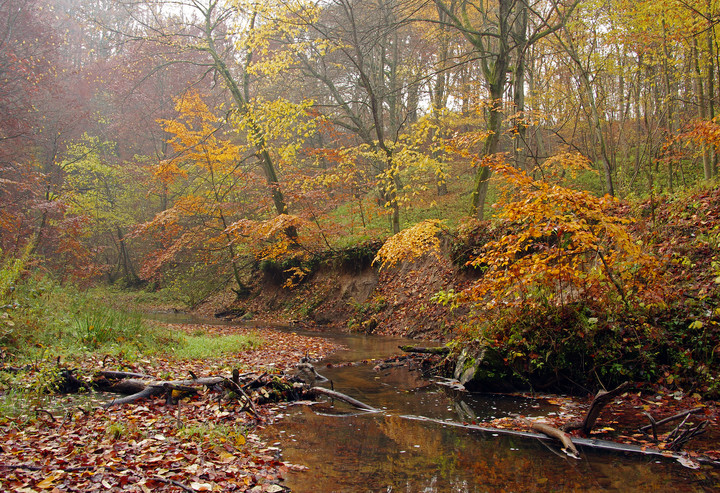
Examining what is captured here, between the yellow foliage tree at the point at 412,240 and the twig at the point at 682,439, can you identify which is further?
the yellow foliage tree at the point at 412,240

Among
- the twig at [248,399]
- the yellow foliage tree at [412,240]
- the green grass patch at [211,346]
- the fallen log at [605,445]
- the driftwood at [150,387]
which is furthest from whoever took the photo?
the yellow foliage tree at [412,240]

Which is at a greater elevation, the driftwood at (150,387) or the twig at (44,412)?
the twig at (44,412)

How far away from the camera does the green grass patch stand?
810 centimetres

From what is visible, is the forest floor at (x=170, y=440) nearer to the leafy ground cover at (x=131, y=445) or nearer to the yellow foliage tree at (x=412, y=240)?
the leafy ground cover at (x=131, y=445)

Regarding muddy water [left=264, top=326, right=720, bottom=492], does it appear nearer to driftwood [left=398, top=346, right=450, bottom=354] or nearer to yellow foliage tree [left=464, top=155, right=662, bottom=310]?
yellow foliage tree [left=464, top=155, right=662, bottom=310]

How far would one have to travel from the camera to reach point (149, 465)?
128 inches

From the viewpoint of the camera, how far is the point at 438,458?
387 centimetres

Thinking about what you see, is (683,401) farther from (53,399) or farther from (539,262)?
(53,399)

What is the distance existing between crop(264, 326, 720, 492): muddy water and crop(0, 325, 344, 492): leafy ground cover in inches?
13.7

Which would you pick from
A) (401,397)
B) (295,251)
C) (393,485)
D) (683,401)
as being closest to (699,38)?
(683,401)

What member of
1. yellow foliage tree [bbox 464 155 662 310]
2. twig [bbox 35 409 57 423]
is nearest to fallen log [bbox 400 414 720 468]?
yellow foliage tree [bbox 464 155 662 310]

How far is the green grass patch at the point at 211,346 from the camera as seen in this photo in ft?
26.6

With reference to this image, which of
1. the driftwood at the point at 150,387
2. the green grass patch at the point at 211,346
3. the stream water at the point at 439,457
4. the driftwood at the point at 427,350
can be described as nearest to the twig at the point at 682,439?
the stream water at the point at 439,457

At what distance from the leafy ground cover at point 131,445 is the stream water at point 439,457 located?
342mm
